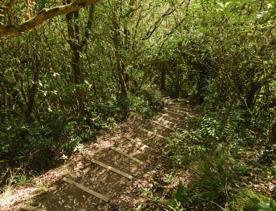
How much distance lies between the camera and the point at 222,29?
7.97 metres

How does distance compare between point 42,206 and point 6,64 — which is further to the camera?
point 6,64

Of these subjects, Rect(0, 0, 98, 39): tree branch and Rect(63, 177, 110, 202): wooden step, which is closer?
Rect(0, 0, 98, 39): tree branch

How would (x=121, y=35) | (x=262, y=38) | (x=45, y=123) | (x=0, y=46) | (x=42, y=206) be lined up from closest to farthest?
(x=42, y=206)
(x=262, y=38)
(x=0, y=46)
(x=45, y=123)
(x=121, y=35)

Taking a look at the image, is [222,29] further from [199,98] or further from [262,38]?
[199,98]

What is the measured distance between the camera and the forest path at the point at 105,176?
5965 mm

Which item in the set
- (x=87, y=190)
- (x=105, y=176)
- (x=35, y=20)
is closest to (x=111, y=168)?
(x=105, y=176)

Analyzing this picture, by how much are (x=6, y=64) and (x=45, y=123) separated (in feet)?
6.19

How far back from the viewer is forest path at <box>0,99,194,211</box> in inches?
235

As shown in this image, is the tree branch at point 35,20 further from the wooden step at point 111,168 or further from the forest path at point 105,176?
the wooden step at point 111,168

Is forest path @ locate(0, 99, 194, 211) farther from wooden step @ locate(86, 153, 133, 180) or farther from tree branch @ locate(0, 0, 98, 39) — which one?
tree branch @ locate(0, 0, 98, 39)

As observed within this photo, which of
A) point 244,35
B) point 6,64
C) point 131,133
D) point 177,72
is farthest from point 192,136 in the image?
point 177,72

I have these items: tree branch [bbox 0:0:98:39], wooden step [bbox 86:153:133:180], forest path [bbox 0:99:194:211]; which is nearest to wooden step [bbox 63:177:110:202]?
forest path [bbox 0:99:194:211]

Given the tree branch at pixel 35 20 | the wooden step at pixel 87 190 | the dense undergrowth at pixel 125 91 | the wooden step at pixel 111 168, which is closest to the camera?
the tree branch at pixel 35 20

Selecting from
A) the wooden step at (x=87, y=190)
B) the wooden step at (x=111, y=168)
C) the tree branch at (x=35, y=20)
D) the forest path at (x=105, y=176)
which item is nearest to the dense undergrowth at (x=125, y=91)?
the forest path at (x=105, y=176)
